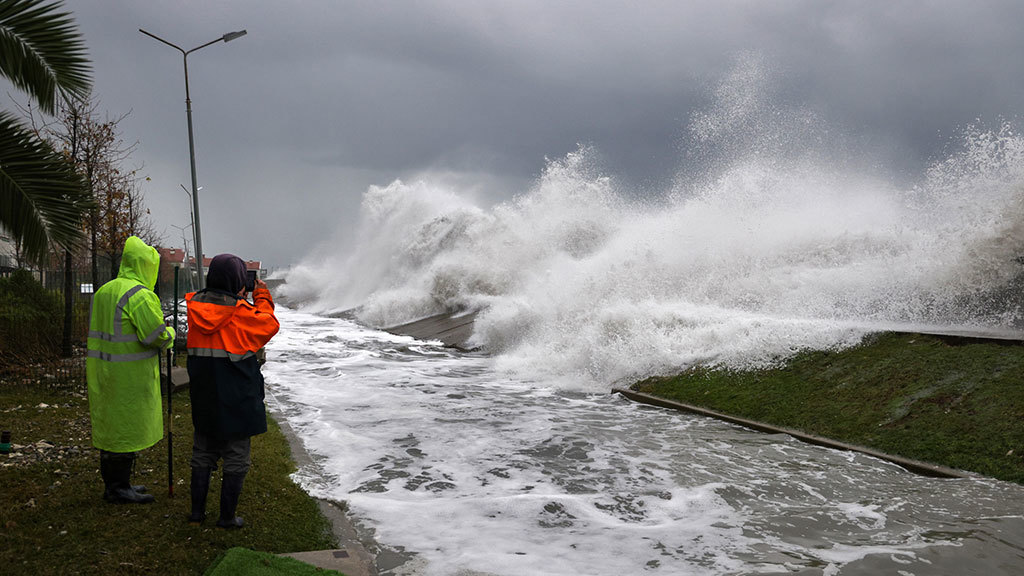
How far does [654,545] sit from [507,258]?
84.0ft

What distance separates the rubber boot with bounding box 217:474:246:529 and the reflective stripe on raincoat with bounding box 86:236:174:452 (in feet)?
2.54

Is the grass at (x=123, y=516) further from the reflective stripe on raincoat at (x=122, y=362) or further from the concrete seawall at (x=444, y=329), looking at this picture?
the concrete seawall at (x=444, y=329)

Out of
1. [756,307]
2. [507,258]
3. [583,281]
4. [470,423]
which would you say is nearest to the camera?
[470,423]

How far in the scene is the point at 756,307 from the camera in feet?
47.9

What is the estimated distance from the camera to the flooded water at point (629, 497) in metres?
4.98

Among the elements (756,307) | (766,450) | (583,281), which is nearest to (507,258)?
(583,281)

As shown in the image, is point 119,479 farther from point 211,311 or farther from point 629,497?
point 629,497

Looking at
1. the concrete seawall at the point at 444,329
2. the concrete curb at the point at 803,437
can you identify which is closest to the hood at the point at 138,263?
the concrete curb at the point at 803,437

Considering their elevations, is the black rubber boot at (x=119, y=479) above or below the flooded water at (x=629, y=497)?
above

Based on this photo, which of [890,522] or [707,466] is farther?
[707,466]

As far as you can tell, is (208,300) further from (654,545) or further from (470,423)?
(470,423)

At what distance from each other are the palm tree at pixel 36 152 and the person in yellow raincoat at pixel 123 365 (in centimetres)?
155

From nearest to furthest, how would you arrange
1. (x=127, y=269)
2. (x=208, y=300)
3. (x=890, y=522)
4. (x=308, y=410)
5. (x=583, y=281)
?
(x=208, y=300) < (x=127, y=269) < (x=890, y=522) < (x=308, y=410) < (x=583, y=281)

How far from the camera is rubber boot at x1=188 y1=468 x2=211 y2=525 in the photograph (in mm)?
4863
